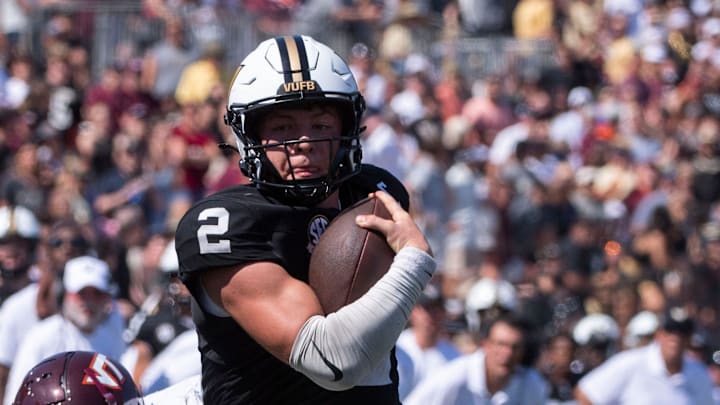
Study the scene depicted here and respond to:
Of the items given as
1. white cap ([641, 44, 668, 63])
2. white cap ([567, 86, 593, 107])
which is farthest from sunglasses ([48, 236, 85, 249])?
white cap ([641, 44, 668, 63])

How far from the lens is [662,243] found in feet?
40.9

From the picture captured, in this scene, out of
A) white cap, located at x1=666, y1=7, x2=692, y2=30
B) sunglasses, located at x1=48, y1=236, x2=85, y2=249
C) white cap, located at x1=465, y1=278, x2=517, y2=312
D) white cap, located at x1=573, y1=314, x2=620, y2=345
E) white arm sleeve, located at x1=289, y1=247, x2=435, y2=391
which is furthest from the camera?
white cap, located at x1=666, y1=7, x2=692, y2=30

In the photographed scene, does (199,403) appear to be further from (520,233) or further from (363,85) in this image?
(363,85)

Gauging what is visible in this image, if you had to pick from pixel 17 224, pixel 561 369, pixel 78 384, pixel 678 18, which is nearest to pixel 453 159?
pixel 678 18

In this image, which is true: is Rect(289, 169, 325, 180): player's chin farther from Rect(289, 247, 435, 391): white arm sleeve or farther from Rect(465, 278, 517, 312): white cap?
A: Rect(465, 278, 517, 312): white cap

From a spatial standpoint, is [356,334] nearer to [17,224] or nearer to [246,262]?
[246,262]

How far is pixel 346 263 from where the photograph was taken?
3771 millimetres

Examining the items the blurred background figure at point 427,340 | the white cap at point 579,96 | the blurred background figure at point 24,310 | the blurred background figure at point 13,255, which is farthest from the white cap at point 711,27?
the blurred background figure at point 24,310

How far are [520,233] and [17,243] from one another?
219 inches

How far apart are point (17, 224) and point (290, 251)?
544cm

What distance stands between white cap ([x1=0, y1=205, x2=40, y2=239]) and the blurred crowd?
0.02 m

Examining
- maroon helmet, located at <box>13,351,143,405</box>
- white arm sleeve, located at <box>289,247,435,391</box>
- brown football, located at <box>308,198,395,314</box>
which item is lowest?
maroon helmet, located at <box>13,351,143,405</box>

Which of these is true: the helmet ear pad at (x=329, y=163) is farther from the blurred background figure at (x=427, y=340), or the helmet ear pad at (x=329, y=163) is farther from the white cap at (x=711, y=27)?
the white cap at (x=711, y=27)

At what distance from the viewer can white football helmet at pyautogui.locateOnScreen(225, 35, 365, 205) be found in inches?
157
